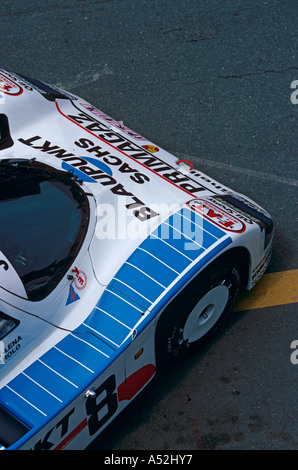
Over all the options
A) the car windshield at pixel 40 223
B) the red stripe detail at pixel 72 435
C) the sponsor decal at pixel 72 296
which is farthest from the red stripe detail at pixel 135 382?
the car windshield at pixel 40 223

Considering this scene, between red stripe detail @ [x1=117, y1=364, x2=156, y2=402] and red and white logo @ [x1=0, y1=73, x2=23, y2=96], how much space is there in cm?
223

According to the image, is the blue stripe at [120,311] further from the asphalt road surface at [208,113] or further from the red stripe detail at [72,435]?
the asphalt road surface at [208,113]

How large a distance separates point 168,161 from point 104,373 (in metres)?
1.80

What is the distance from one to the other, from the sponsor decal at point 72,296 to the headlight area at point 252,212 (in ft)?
3.98

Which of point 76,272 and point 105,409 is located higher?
point 76,272

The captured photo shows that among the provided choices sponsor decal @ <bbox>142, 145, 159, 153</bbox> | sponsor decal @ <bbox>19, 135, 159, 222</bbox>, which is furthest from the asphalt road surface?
sponsor decal @ <bbox>19, 135, 159, 222</bbox>

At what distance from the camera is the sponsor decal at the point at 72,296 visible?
3371 millimetres

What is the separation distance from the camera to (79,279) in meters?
3.41

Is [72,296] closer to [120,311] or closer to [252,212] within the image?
[120,311]

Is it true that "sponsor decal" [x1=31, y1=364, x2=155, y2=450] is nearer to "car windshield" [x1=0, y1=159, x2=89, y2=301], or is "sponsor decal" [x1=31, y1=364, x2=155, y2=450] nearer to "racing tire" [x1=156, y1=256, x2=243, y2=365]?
"racing tire" [x1=156, y1=256, x2=243, y2=365]

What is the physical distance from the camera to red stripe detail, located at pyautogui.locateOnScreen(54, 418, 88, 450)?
308 cm

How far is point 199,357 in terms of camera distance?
397 centimetres
